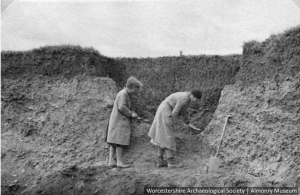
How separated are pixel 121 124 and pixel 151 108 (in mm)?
2448

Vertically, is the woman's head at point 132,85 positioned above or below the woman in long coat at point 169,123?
above

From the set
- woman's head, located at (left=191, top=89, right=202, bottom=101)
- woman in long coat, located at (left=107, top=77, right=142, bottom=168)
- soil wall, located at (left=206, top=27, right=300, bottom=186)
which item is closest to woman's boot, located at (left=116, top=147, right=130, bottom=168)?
woman in long coat, located at (left=107, top=77, right=142, bottom=168)

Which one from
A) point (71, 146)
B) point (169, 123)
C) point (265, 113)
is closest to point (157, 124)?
point (169, 123)

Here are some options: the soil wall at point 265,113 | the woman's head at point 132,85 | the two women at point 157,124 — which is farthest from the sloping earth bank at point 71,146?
the woman's head at point 132,85

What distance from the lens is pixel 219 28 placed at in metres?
8.72

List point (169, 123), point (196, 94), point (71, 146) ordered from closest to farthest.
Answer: point (196, 94), point (169, 123), point (71, 146)

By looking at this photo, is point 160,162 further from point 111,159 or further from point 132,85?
point 132,85

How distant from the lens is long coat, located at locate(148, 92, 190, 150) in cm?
745

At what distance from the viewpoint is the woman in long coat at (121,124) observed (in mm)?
7691

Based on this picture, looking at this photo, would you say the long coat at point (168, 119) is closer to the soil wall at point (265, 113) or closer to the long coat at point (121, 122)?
the long coat at point (121, 122)

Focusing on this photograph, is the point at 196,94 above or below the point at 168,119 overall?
above

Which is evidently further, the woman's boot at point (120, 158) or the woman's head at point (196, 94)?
the woman's boot at point (120, 158)

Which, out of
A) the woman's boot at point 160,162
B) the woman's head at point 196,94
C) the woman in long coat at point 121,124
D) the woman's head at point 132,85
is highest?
the woman's head at point 132,85

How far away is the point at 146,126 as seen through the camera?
8.91 meters
